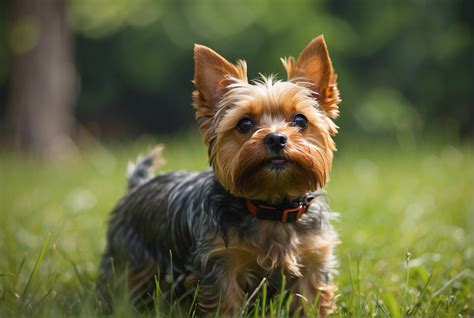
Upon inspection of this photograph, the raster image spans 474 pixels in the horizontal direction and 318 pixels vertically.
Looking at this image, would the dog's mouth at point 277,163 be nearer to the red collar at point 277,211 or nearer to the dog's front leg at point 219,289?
the red collar at point 277,211

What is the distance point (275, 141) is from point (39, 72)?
38.3 feet

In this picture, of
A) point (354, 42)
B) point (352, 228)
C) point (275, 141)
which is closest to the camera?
point (275, 141)

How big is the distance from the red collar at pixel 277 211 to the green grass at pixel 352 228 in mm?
486

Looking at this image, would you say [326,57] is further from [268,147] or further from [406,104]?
[406,104]

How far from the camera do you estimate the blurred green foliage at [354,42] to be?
19.2 meters

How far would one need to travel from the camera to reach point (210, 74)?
13.3 feet

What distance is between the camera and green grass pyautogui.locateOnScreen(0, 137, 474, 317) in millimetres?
3887

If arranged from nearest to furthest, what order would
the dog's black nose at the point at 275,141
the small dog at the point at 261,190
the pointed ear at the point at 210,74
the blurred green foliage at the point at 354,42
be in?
the dog's black nose at the point at 275,141 < the small dog at the point at 261,190 < the pointed ear at the point at 210,74 < the blurred green foliage at the point at 354,42

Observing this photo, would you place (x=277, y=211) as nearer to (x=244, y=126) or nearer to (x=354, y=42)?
(x=244, y=126)

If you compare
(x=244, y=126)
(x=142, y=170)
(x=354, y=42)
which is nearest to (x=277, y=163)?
(x=244, y=126)

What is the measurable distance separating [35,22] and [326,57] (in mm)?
11361

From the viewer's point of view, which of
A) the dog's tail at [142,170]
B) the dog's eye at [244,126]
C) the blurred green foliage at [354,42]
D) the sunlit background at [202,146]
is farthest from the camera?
the blurred green foliage at [354,42]

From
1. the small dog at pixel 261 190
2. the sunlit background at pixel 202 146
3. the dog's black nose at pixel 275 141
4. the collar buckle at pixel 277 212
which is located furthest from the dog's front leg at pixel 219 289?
the dog's black nose at pixel 275 141

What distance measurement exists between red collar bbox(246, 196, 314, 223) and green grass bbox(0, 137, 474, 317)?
486 mm
